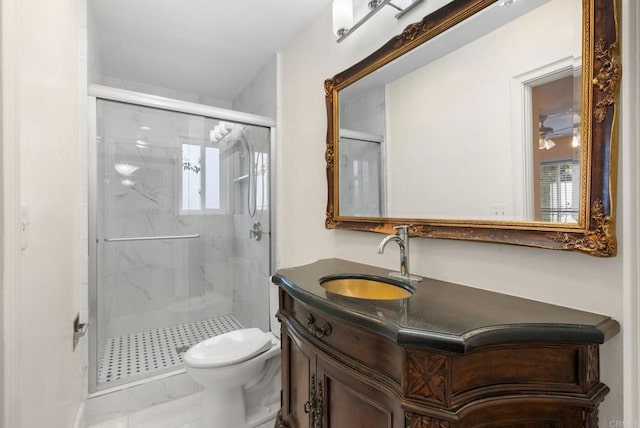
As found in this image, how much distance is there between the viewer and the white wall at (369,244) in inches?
29.5

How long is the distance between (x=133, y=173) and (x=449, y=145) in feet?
7.88

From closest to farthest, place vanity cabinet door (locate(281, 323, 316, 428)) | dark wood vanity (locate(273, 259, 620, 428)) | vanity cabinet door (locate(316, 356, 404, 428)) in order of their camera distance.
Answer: dark wood vanity (locate(273, 259, 620, 428)) < vanity cabinet door (locate(316, 356, 404, 428)) < vanity cabinet door (locate(281, 323, 316, 428))

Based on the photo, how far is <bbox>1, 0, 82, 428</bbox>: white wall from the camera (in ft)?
2.17

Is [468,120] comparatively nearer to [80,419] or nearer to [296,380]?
[296,380]

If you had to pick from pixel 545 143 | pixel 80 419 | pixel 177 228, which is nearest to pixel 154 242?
pixel 177 228

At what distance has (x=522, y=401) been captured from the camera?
2.14ft

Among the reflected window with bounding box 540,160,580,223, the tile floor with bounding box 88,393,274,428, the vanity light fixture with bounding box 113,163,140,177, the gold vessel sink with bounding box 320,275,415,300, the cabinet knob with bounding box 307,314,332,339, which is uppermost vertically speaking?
the vanity light fixture with bounding box 113,163,140,177

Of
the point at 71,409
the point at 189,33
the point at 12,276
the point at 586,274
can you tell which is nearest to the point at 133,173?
the point at 189,33

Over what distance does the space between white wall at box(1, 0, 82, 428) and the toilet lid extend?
518 mm

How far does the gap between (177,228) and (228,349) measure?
4.65 feet

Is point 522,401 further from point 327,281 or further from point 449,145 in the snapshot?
point 449,145

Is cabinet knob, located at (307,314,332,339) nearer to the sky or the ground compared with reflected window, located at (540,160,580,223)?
nearer to the ground

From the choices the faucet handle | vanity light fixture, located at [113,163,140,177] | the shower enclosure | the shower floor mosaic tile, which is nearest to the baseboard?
the shower floor mosaic tile

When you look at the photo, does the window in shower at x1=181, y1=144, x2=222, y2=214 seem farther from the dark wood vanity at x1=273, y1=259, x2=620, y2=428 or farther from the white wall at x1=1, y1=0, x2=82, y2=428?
the dark wood vanity at x1=273, y1=259, x2=620, y2=428
